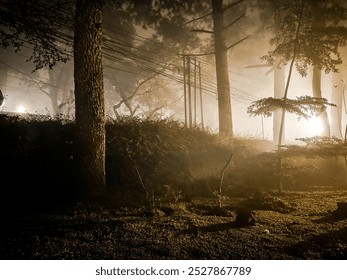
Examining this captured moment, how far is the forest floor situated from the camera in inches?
143

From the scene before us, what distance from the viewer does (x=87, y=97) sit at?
19.7ft

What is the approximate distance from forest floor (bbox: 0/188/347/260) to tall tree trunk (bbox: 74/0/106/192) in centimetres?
74

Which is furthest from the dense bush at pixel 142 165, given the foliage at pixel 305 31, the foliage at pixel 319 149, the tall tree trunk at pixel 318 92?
the tall tree trunk at pixel 318 92

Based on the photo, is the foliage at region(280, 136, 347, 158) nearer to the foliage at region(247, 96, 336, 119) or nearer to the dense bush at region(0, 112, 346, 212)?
the dense bush at region(0, 112, 346, 212)

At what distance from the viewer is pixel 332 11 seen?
10.1 meters

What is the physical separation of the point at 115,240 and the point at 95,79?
3511 mm

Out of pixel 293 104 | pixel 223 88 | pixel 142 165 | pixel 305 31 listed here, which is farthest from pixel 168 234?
pixel 223 88

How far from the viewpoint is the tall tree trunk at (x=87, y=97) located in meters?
5.98

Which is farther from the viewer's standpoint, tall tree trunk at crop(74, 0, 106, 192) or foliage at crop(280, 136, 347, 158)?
foliage at crop(280, 136, 347, 158)

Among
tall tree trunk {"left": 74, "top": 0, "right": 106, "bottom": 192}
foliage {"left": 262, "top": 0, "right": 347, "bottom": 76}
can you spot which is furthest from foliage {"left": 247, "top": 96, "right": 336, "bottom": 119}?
tall tree trunk {"left": 74, "top": 0, "right": 106, "bottom": 192}

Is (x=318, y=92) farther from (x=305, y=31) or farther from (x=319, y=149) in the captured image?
(x=319, y=149)

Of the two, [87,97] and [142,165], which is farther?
[142,165]

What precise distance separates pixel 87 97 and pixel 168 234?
3.37m
